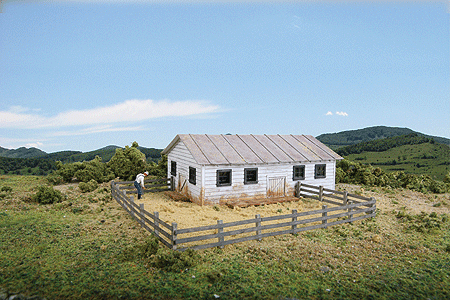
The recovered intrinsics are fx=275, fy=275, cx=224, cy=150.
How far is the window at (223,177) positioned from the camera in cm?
1844

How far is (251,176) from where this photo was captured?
19.7 m

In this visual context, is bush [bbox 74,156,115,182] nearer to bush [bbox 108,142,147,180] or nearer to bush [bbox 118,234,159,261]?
bush [bbox 108,142,147,180]

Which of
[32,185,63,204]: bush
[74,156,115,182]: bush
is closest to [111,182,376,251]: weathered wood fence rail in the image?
[32,185,63,204]: bush

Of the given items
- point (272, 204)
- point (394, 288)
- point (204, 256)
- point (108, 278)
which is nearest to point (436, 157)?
point (272, 204)

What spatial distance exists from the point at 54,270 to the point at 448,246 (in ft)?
53.0

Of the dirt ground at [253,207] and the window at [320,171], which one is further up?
the window at [320,171]

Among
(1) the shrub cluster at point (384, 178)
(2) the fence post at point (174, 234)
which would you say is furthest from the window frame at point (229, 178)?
(1) the shrub cluster at point (384, 178)

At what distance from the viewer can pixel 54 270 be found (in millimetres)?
9422

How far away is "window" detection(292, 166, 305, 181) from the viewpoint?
21188 millimetres

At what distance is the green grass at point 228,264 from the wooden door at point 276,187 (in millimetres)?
6361

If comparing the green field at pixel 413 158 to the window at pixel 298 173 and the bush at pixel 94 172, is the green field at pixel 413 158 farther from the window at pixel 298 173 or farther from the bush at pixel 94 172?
the bush at pixel 94 172

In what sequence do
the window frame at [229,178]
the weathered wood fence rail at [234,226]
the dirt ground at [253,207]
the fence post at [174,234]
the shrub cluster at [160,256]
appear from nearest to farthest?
the shrub cluster at [160,256] < the fence post at [174,234] < the weathered wood fence rail at [234,226] < the dirt ground at [253,207] < the window frame at [229,178]

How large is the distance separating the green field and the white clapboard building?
1968 cm

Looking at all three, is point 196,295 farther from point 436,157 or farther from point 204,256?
point 436,157
